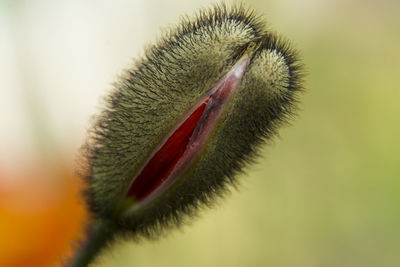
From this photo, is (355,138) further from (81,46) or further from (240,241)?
(81,46)

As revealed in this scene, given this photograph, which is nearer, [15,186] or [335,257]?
[15,186]

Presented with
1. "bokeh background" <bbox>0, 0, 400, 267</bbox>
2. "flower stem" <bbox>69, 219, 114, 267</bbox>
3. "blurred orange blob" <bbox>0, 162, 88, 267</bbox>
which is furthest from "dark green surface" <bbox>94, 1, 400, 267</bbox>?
"flower stem" <bbox>69, 219, 114, 267</bbox>

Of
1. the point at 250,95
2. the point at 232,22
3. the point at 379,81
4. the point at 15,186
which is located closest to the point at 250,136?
the point at 250,95

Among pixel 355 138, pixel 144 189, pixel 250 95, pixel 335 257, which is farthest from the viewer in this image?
pixel 355 138

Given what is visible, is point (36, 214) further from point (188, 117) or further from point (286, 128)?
point (188, 117)

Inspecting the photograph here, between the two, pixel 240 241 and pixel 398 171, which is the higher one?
pixel 398 171

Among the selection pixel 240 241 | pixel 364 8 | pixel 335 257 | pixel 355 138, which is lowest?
pixel 240 241

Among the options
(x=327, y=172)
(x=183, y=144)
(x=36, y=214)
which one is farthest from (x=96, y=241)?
(x=327, y=172)
